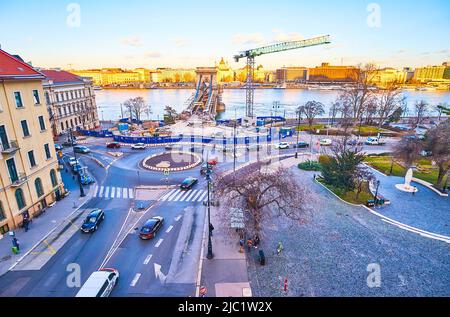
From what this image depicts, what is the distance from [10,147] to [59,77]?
1615 inches

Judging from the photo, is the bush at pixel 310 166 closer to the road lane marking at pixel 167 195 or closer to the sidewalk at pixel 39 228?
the road lane marking at pixel 167 195

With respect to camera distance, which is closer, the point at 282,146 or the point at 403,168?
the point at 403,168

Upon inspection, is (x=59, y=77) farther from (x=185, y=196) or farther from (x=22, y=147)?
(x=185, y=196)

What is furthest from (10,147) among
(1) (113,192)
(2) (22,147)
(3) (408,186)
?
(3) (408,186)

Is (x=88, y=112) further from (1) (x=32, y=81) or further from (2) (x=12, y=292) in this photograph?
(2) (x=12, y=292)

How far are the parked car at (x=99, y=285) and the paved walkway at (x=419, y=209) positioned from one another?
2109 cm

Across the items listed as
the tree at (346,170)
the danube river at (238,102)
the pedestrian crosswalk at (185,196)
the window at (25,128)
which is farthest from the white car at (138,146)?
the danube river at (238,102)

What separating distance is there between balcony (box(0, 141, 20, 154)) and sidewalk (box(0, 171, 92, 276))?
6.03 metres

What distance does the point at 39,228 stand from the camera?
20.7 meters

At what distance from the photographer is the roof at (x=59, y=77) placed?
51812mm

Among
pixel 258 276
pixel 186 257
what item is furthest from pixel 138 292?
pixel 258 276

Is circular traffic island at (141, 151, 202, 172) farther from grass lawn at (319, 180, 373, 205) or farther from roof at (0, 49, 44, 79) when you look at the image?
grass lawn at (319, 180, 373, 205)

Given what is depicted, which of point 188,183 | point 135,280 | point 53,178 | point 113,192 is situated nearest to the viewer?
point 135,280
